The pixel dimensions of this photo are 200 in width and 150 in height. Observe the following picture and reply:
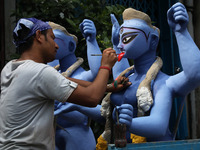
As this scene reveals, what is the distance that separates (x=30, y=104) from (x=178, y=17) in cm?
117

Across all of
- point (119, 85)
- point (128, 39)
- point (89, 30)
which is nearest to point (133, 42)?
point (128, 39)

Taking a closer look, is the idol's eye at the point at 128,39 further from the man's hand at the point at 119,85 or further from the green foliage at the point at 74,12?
the green foliage at the point at 74,12

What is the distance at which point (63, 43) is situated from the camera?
342 cm

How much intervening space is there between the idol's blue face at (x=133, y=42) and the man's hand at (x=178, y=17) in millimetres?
278

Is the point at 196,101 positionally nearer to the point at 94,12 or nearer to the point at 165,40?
the point at 165,40

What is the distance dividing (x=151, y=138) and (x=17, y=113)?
103 cm

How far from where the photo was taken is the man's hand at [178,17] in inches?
98.3

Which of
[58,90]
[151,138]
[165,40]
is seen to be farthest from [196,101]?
[58,90]

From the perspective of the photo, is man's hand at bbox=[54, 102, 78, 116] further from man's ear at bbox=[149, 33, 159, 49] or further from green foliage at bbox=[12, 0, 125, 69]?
green foliage at bbox=[12, 0, 125, 69]

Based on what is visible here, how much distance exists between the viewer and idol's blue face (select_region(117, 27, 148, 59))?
2.77 meters

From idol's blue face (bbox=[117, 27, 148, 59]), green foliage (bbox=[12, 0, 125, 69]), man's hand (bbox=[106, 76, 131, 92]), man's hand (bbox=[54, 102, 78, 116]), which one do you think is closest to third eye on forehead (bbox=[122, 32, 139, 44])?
idol's blue face (bbox=[117, 27, 148, 59])

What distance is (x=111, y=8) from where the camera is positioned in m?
4.56

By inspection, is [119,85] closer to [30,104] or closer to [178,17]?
[178,17]

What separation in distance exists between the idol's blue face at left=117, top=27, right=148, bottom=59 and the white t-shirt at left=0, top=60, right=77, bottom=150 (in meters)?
0.92
